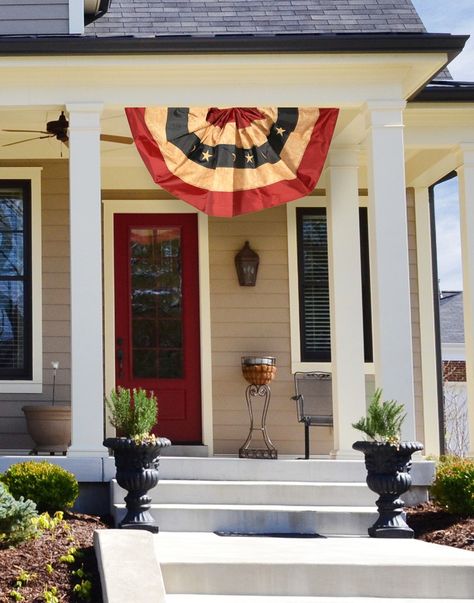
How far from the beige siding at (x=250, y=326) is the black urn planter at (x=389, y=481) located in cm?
335

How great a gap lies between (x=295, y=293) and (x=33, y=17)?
3.91 metres

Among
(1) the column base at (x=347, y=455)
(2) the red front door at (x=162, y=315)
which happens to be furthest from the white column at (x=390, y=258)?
(2) the red front door at (x=162, y=315)

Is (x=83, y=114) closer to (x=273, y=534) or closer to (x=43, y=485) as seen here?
(x=43, y=485)

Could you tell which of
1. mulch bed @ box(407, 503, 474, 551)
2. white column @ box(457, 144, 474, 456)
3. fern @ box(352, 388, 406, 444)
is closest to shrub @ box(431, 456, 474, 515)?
mulch bed @ box(407, 503, 474, 551)

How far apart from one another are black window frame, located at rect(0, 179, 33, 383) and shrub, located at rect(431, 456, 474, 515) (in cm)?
470

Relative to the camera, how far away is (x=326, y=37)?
8.57 m

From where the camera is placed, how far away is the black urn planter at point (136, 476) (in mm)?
7383

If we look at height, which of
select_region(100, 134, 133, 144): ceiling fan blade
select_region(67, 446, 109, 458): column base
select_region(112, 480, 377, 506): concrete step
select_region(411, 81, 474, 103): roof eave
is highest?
select_region(411, 81, 474, 103): roof eave

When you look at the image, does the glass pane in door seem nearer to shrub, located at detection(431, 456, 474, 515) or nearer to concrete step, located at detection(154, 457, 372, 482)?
concrete step, located at detection(154, 457, 372, 482)

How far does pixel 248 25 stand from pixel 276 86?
143cm

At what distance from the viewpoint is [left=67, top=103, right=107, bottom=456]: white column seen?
27.7 feet

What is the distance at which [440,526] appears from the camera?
777 cm

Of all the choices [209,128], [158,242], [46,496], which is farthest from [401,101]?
[46,496]

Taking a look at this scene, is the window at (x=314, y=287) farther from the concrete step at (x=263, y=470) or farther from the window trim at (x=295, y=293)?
the concrete step at (x=263, y=470)
